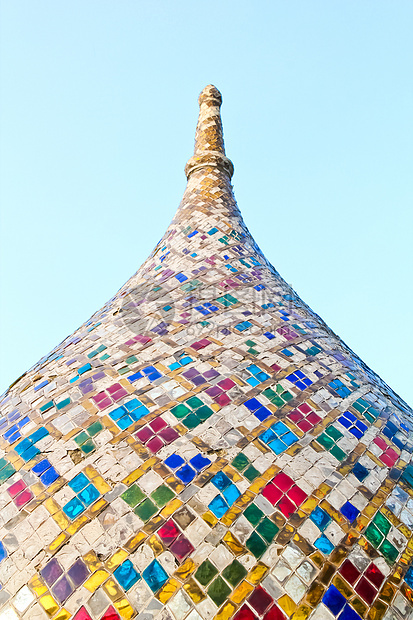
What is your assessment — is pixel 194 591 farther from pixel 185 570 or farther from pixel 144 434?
pixel 144 434

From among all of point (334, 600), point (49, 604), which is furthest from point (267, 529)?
point (49, 604)

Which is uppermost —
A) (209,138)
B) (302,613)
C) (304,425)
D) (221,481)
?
(209,138)

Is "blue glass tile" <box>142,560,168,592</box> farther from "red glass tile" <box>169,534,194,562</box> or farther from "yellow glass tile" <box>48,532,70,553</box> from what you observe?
"yellow glass tile" <box>48,532,70,553</box>

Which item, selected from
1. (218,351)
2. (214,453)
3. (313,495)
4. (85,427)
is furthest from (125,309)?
(313,495)

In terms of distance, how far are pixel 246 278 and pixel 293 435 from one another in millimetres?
1295

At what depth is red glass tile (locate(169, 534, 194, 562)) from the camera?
1.66 meters

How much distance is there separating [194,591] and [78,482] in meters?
0.56

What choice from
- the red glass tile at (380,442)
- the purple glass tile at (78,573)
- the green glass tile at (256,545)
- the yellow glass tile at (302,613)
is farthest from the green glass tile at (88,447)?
the red glass tile at (380,442)

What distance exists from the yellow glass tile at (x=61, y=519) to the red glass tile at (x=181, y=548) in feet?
1.19

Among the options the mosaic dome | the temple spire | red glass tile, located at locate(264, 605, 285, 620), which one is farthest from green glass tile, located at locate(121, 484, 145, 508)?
the temple spire

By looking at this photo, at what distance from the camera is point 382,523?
1869 mm

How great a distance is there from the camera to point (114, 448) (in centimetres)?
201

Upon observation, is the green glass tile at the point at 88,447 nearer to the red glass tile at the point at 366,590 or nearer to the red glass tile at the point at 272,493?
the red glass tile at the point at 272,493

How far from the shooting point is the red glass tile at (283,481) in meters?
1.89
